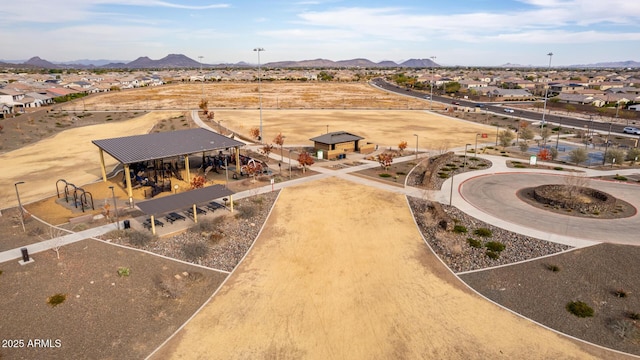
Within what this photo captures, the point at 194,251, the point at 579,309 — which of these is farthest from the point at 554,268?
the point at 194,251

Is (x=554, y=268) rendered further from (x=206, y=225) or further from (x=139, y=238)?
(x=139, y=238)

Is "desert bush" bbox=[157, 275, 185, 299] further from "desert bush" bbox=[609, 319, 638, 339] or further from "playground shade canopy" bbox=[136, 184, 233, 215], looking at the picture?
"desert bush" bbox=[609, 319, 638, 339]

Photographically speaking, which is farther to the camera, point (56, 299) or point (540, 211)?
point (540, 211)

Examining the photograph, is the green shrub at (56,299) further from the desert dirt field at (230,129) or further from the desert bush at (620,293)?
the desert bush at (620,293)

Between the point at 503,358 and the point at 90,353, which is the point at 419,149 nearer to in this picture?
the point at 503,358

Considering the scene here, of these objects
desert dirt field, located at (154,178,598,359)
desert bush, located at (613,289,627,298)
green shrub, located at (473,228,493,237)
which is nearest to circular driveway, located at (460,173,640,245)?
green shrub, located at (473,228,493,237)

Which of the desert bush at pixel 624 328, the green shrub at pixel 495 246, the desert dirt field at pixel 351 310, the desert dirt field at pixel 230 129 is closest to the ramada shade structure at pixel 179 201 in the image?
the desert dirt field at pixel 351 310
